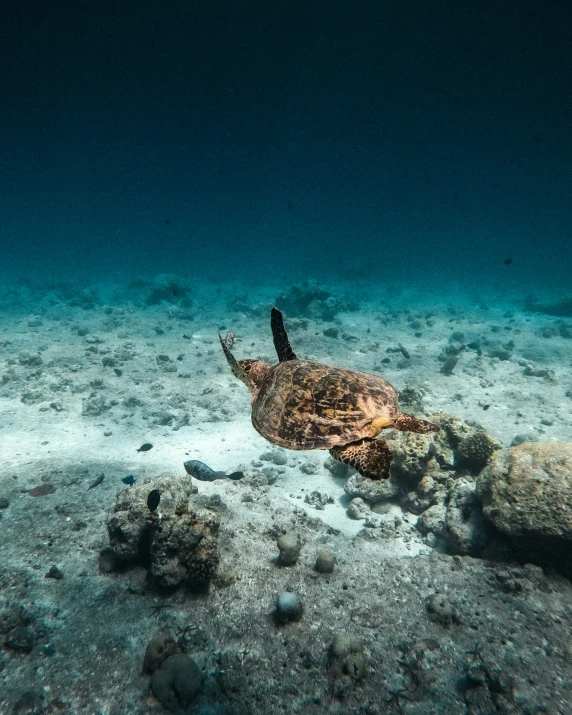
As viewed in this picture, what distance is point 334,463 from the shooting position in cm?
1105

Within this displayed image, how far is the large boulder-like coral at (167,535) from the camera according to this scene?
5969mm

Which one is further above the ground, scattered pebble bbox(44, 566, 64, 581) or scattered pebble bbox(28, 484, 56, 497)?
scattered pebble bbox(28, 484, 56, 497)

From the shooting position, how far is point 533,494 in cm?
621

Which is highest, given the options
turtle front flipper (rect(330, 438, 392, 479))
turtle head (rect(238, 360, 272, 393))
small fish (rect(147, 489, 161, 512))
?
turtle head (rect(238, 360, 272, 393))

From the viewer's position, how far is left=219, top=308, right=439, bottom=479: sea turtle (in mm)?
4844

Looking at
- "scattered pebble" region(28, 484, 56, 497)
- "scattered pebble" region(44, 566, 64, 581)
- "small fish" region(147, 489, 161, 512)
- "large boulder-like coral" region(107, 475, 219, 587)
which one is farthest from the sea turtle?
"scattered pebble" region(28, 484, 56, 497)

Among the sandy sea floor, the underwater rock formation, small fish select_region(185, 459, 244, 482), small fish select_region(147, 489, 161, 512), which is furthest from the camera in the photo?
small fish select_region(185, 459, 244, 482)

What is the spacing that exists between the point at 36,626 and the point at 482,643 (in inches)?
286

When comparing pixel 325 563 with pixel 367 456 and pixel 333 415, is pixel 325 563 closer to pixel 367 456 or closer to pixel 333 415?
pixel 367 456

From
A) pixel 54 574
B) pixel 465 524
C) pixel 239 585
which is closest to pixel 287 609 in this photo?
pixel 239 585

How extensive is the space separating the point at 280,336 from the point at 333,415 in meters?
1.97

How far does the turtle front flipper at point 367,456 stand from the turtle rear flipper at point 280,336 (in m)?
2.30

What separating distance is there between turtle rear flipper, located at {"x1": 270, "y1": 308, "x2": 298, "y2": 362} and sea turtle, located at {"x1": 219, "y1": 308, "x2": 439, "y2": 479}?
28mm

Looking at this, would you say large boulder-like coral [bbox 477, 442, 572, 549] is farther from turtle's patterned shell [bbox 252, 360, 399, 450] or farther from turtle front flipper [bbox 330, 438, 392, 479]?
turtle front flipper [bbox 330, 438, 392, 479]
